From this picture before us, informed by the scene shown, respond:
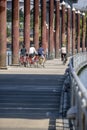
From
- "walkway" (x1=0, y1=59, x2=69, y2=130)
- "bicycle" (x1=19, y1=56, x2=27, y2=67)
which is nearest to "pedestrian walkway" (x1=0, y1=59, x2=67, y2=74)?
"bicycle" (x1=19, y1=56, x2=27, y2=67)

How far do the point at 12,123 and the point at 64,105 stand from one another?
338cm

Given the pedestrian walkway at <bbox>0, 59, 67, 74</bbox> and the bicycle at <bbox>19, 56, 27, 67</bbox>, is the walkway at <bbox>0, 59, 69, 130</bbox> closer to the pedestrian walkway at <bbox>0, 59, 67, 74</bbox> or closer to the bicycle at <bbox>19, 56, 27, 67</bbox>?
the pedestrian walkway at <bbox>0, 59, 67, 74</bbox>

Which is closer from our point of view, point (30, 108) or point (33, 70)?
point (30, 108)

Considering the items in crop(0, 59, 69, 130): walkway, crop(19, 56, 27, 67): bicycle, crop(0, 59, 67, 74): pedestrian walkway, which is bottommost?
crop(0, 59, 67, 74): pedestrian walkway

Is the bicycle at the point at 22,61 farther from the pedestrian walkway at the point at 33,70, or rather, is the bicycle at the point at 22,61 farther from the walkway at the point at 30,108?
the walkway at the point at 30,108

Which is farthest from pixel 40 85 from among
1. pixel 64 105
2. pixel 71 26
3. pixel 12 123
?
pixel 71 26

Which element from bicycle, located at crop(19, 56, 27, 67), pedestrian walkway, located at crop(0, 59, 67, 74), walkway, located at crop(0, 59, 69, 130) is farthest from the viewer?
bicycle, located at crop(19, 56, 27, 67)

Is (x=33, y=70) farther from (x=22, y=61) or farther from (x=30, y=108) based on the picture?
(x=30, y=108)

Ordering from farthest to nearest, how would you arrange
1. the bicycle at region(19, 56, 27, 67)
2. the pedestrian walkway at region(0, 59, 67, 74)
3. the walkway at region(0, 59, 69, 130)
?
1. the bicycle at region(19, 56, 27, 67)
2. the pedestrian walkway at region(0, 59, 67, 74)
3. the walkway at region(0, 59, 69, 130)

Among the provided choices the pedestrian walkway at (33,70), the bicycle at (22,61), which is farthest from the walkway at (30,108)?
the bicycle at (22,61)

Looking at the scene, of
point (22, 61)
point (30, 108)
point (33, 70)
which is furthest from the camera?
point (22, 61)

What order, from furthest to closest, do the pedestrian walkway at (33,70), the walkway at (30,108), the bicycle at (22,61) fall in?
1. the bicycle at (22,61)
2. the pedestrian walkway at (33,70)
3. the walkway at (30,108)

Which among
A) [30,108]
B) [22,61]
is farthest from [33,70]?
[30,108]

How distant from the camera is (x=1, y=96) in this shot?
23781 mm
